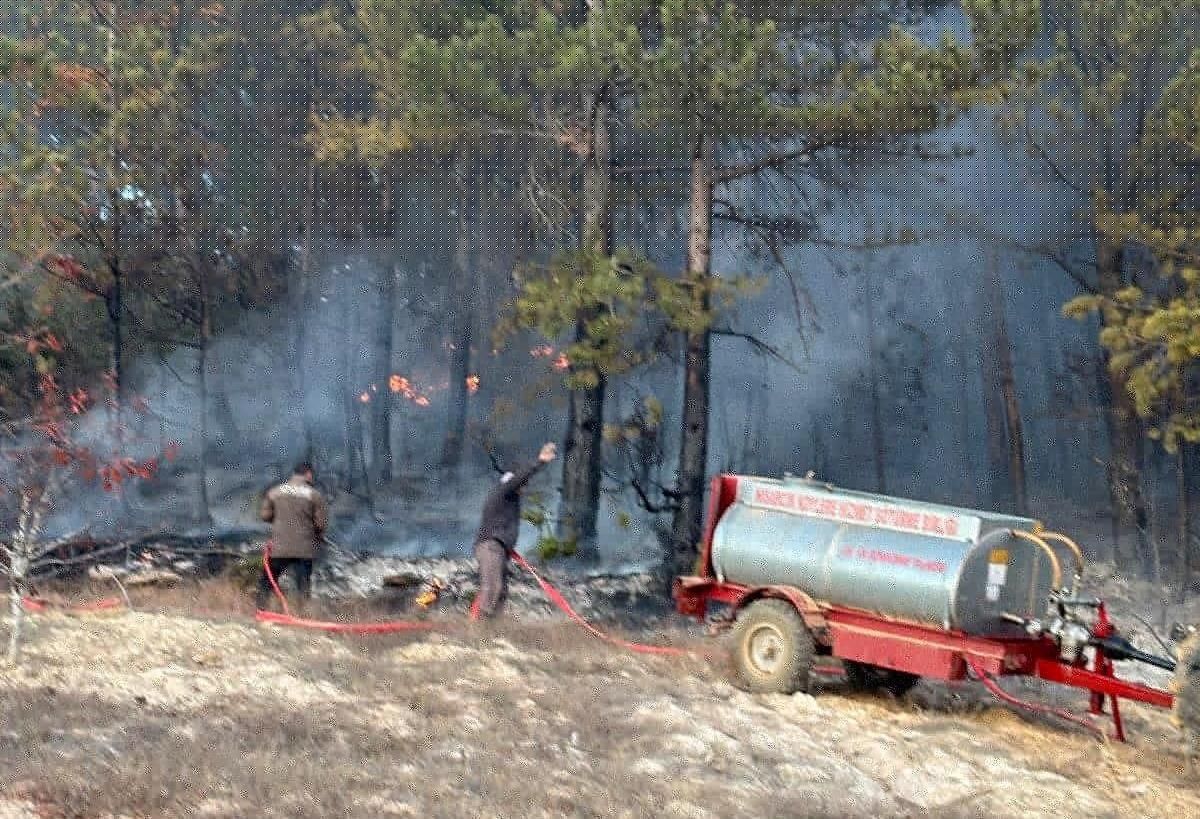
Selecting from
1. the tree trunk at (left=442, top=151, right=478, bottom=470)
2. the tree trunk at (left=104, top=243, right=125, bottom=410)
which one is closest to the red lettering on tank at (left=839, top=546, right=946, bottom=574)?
the tree trunk at (left=104, top=243, right=125, bottom=410)

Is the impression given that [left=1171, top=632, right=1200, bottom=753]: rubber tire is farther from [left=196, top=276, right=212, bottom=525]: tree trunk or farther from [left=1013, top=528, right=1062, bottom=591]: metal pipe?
[left=196, top=276, right=212, bottom=525]: tree trunk

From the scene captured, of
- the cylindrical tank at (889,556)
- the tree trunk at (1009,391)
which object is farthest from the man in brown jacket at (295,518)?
the tree trunk at (1009,391)

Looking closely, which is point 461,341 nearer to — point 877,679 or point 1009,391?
point 1009,391

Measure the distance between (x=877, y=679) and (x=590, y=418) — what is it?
891cm

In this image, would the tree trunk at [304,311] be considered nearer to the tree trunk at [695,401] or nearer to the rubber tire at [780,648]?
the tree trunk at [695,401]

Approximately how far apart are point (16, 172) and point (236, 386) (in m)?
12.0

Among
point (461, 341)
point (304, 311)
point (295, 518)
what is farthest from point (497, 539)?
point (461, 341)

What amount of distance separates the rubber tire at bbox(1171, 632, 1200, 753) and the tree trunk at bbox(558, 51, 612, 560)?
35.5 ft

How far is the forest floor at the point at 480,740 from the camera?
5.45 meters

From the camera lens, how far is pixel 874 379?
28797mm

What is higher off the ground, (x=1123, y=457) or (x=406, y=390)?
(x=406, y=390)

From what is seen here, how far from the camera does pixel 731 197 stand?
63.9 ft

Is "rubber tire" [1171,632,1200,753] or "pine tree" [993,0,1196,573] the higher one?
"pine tree" [993,0,1196,573]

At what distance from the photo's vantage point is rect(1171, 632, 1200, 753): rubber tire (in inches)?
278
